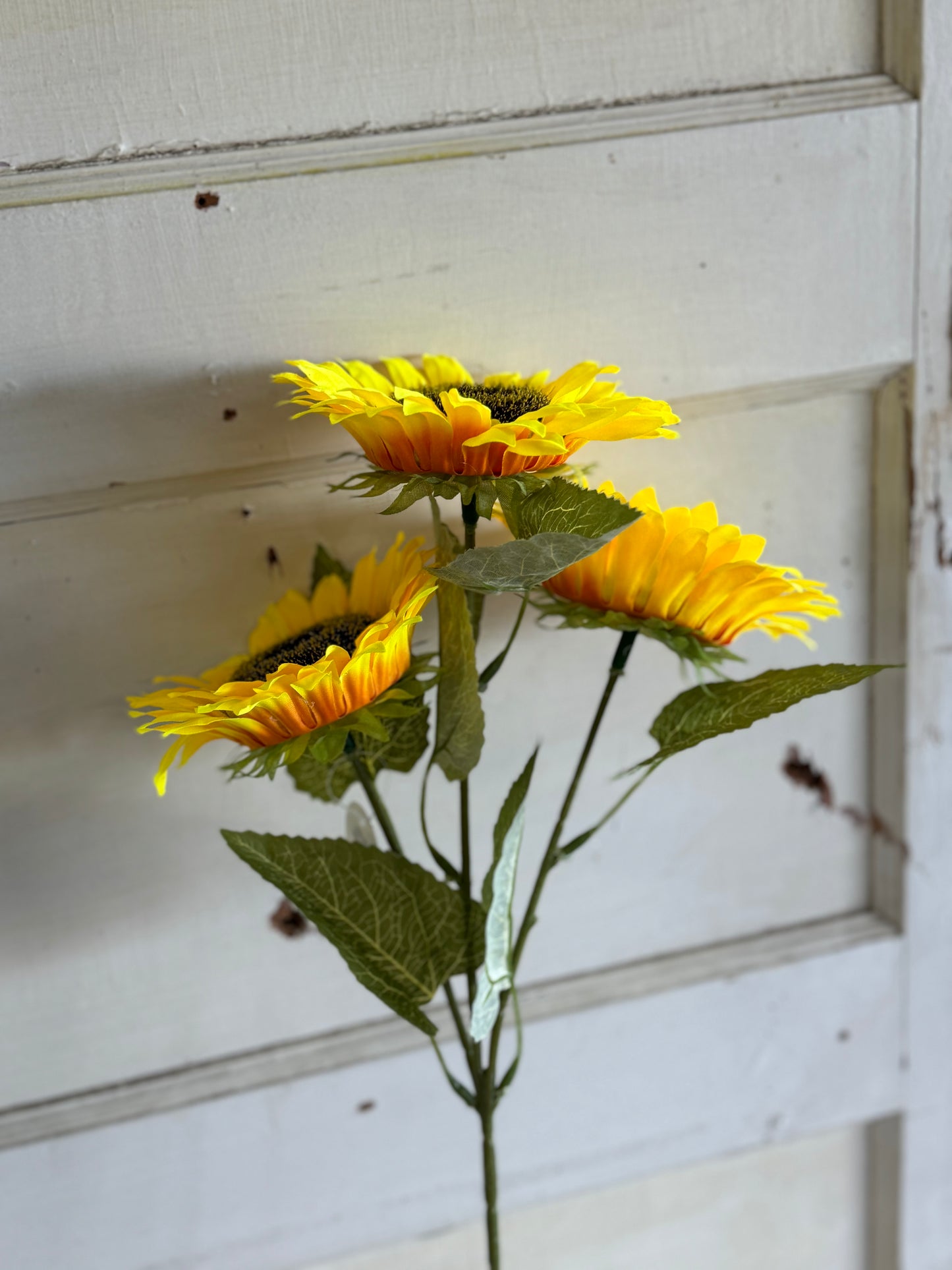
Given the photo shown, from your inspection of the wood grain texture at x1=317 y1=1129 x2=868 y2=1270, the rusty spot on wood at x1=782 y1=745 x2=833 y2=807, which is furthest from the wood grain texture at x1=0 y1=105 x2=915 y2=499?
the wood grain texture at x1=317 y1=1129 x2=868 y2=1270

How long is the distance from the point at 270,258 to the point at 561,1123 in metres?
0.48

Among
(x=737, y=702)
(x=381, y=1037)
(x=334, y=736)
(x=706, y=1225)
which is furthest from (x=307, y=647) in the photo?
(x=706, y=1225)

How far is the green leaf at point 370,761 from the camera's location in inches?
16.2

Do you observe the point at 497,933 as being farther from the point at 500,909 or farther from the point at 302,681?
the point at 302,681

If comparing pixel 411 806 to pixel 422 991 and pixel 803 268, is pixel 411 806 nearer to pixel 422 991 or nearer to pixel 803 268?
pixel 422 991

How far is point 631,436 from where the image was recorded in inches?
13.7

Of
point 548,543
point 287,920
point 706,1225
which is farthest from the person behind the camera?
point 706,1225

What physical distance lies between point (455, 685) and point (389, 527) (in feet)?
0.47

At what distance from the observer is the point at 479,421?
1.10ft

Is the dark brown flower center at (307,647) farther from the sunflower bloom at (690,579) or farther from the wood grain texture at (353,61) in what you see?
the wood grain texture at (353,61)

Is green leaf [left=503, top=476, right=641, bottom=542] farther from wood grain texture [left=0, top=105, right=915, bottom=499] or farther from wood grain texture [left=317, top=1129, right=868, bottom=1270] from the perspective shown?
wood grain texture [left=317, top=1129, right=868, bottom=1270]

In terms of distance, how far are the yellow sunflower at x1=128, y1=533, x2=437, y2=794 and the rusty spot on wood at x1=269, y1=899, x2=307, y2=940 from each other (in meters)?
0.16

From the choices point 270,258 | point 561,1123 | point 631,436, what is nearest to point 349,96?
point 270,258

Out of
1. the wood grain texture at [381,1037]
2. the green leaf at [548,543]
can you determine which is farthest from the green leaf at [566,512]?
the wood grain texture at [381,1037]
